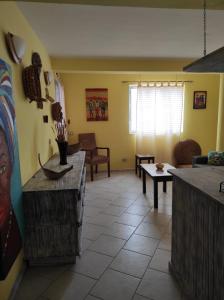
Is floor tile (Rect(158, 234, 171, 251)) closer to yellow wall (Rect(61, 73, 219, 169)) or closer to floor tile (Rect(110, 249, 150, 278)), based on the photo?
floor tile (Rect(110, 249, 150, 278))

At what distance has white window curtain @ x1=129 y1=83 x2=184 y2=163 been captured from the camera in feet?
16.0

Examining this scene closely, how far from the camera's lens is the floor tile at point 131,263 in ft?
5.91

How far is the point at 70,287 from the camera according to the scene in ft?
5.38

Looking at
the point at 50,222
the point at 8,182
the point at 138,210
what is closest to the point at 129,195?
the point at 138,210

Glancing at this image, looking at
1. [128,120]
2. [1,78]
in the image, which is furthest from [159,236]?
[128,120]

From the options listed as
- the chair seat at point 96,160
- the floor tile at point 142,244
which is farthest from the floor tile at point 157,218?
the chair seat at point 96,160

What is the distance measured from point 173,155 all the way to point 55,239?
3.68 metres

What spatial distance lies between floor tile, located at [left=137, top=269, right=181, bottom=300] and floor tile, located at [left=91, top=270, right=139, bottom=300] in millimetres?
71

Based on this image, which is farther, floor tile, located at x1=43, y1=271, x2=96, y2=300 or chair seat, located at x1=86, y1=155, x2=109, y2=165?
chair seat, located at x1=86, y1=155, x2=109, y2=165

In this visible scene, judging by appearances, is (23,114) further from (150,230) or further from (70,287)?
(150,230)

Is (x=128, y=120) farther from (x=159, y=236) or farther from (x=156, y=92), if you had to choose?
(x=159, y=236)

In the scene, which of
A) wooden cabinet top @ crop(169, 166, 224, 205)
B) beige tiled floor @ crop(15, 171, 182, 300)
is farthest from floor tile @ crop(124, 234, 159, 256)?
wooden cabinet top @ crop(169, 166, 224, 205)

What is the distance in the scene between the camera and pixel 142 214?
2863mm

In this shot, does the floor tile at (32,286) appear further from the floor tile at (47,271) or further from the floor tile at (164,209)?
the floor tile at (164,209)
